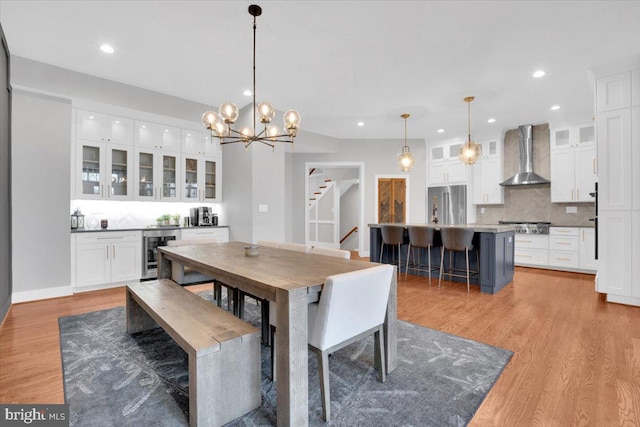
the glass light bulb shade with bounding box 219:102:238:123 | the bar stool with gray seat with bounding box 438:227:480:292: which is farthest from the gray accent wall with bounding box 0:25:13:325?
the bar stool with gray seat with bounding box 438:227:480:292

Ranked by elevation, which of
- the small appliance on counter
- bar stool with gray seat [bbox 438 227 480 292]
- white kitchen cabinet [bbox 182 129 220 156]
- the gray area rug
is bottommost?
the gray area rug

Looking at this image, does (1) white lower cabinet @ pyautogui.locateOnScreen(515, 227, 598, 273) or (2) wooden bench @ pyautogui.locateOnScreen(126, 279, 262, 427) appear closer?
(2) wooden bench @ pyautogui.locateOnScreen(126, 279, 262, 427)

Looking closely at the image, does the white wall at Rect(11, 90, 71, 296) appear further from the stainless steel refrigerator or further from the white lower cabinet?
the white lower cabinet

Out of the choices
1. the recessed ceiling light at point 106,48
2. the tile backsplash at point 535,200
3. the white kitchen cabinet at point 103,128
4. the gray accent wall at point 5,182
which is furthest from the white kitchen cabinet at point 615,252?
the gray accent wall at point 5,182

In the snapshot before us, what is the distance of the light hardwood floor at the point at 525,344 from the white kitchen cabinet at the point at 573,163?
6.59 ft

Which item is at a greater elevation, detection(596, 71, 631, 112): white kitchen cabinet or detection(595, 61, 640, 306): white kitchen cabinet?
detection(596, 71, 631, 112): white kitchen cabinet

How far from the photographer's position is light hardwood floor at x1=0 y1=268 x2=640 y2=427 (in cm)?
166

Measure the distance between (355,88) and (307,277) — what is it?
345 cm

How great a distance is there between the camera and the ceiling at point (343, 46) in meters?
2.62

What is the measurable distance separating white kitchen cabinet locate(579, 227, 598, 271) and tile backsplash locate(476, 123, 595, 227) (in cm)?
38

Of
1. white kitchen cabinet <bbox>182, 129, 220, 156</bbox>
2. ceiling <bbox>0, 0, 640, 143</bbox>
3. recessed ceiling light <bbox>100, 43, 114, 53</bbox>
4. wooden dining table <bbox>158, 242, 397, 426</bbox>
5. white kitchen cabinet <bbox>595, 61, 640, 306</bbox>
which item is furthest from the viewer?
white kitchen cabinet <bbox>182, 129, 220, 156</bbox>

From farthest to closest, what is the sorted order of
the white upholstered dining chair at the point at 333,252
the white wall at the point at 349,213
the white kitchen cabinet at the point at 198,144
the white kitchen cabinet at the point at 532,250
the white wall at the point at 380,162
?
the white wall at the point at 349,213, the white wall at the point at 380,162, the white kitchen cabinet at the point at 532,250, the white kitchen cabinet at the point at 198,144, the white upholstered dining chair at the point at 333,252

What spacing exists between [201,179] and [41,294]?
262 cm

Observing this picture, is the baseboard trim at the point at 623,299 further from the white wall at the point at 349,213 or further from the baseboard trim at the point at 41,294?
the baseboard trim at the point at 41,294
